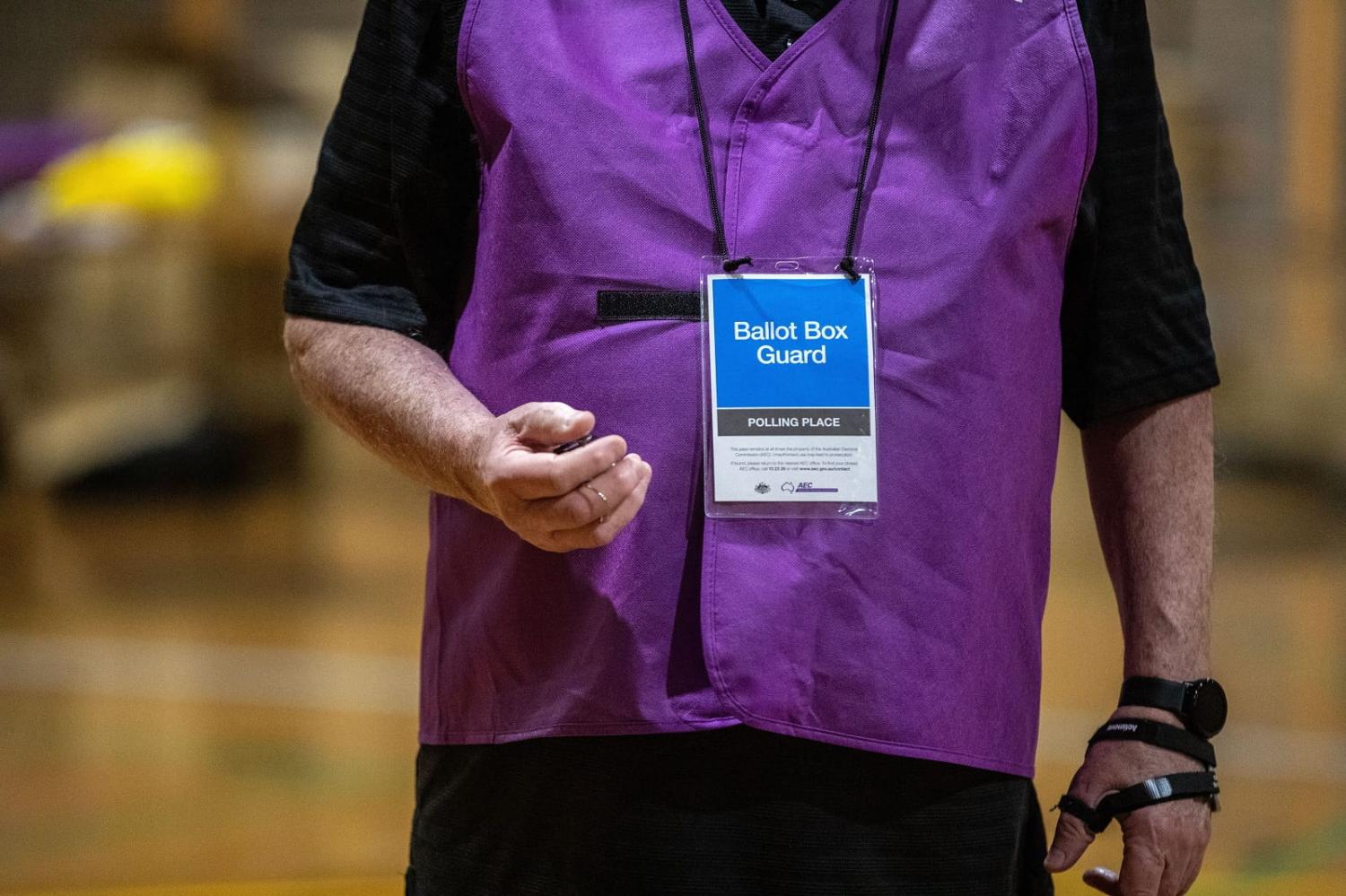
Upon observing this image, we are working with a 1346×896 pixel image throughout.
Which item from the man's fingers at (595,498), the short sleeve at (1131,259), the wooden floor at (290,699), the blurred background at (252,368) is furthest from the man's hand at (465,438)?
the blurred background at (252,368)

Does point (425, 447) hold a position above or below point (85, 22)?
below

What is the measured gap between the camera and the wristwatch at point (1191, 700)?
39.6 inches

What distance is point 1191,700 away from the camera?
1.01m

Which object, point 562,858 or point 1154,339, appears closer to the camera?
point 562,858

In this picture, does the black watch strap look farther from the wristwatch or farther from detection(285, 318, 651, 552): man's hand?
detection(285, 318, 651, 552): man's hand

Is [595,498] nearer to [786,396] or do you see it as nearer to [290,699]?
[786,396]

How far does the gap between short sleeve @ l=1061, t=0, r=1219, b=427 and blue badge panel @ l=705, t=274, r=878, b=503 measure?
9.3 inches

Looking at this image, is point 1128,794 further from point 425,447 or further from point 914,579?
point 425,447

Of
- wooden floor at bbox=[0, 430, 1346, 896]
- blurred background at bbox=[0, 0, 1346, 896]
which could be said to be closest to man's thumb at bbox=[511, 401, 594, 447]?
wooden floor at bbox=[0, 430, 1346, 896]

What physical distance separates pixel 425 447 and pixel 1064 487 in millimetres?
6275

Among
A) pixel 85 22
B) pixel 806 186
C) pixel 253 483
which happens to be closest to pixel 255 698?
pixel 806 186

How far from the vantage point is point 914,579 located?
2.88 feet

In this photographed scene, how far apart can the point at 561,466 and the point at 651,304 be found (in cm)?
17

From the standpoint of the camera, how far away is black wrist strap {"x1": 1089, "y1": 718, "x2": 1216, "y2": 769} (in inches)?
39.4
